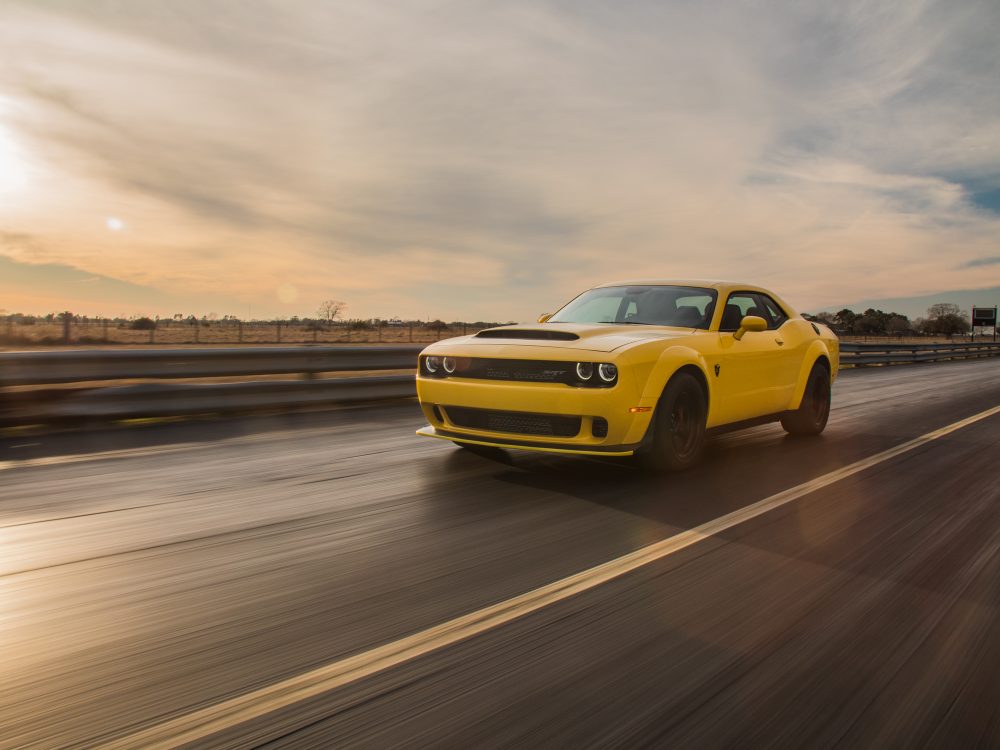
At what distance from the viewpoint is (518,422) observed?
5449 millimetres

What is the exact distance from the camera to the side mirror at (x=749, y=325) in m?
6.48

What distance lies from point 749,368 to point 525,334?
211 cm

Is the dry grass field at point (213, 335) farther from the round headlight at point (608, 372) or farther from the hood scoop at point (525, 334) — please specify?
the round headlight at point (608, 372)

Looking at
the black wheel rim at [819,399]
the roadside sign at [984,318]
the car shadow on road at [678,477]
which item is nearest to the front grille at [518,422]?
the car shadow on road at [678,477]

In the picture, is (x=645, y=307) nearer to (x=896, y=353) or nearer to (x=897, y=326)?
(x=896, y=353)

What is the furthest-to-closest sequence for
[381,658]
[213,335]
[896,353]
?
1. [213,335]
2. [896,353]
3. [381,658]

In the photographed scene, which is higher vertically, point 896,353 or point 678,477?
point 896,353

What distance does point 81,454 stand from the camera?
6.52 meters

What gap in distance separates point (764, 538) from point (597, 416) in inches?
55.3

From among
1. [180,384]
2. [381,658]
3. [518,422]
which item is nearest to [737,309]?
[518,422]

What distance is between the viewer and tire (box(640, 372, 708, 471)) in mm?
5586

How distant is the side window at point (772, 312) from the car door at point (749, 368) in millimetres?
19

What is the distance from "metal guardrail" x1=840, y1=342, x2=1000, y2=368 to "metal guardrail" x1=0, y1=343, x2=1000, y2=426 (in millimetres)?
17590

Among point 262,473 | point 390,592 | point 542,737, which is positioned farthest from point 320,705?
point 262,473
